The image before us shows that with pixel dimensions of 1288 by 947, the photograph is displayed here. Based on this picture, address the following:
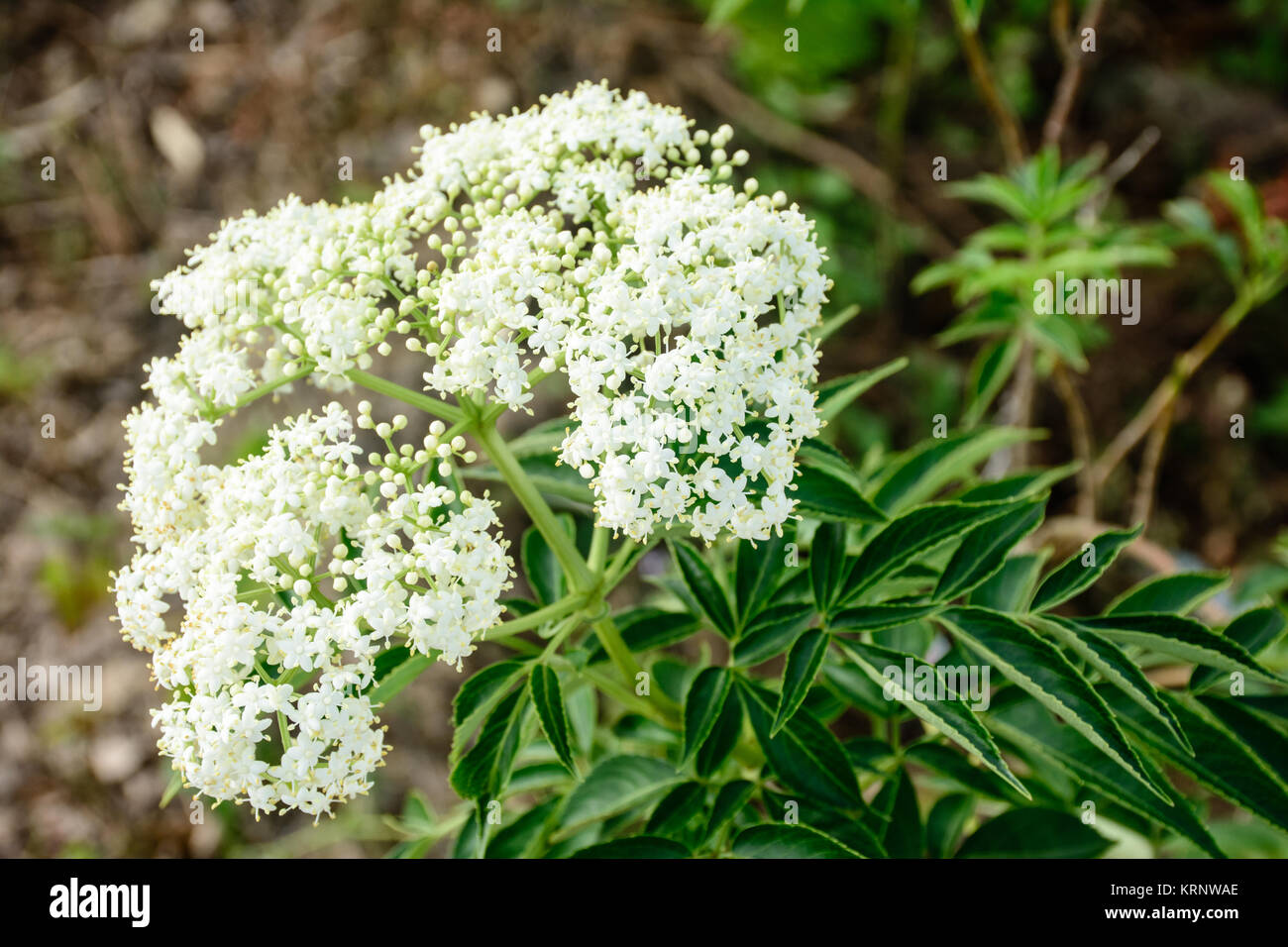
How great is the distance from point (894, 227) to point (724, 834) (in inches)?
166

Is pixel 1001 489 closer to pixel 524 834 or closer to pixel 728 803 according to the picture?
pixel 728 803

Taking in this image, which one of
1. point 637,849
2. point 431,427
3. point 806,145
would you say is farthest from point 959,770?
point 806,145

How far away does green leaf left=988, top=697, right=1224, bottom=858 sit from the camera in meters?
1.69

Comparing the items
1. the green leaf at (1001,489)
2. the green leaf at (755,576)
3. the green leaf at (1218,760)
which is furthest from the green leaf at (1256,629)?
the green leaf at (755,576)

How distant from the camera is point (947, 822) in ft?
7.27

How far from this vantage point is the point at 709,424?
5.16 ft

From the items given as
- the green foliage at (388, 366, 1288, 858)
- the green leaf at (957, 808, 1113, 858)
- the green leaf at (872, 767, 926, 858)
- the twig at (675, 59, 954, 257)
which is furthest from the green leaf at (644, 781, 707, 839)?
the twig at (675, 59, 954, 257)

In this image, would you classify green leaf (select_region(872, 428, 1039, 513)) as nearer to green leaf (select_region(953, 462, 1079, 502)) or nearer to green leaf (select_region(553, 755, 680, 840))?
green leaf (select_region(953, 462, 1079, 502))

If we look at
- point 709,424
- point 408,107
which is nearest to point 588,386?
point 709,424

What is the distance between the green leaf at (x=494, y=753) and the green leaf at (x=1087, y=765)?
3.27 ft

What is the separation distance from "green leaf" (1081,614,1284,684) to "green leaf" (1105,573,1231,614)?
0.15 metres

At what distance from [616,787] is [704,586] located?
0.49m

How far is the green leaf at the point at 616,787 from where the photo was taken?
2006 mm
